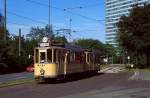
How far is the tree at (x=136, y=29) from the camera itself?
77125 millimetres

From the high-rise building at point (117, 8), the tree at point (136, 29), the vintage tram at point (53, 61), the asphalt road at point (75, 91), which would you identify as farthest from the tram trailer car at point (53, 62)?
the tree at point (136, 29)

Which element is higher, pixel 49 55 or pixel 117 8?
pixel 117 8

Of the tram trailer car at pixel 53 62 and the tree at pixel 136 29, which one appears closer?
the tram trailer car at pixel 53 62

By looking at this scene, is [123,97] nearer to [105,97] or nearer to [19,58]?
[105,97]

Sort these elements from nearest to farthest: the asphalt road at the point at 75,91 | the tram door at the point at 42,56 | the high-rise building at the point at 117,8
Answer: the asphalt road at the point at 75,91
the tram door at the point at 42,56
the high-rise building at the point at 117,8

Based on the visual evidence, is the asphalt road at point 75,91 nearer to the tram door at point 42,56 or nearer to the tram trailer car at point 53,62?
the tram trailer car at point 53,62

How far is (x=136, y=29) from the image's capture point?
257 ft

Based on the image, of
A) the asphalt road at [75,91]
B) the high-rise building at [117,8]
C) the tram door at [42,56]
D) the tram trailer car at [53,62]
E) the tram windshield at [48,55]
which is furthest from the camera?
the high-rise building at [117,8]

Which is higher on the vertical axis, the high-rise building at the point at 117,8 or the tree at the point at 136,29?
the high-rise building at the point at 117,8

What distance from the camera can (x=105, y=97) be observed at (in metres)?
22.1

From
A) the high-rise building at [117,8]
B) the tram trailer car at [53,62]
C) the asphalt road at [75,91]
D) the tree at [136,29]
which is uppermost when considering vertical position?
the high-rise building at [117,8]

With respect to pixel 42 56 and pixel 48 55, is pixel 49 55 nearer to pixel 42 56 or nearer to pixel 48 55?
pixel 48 55

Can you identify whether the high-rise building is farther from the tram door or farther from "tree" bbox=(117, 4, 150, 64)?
the tram door

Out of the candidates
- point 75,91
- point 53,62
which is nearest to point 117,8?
point 53,62
